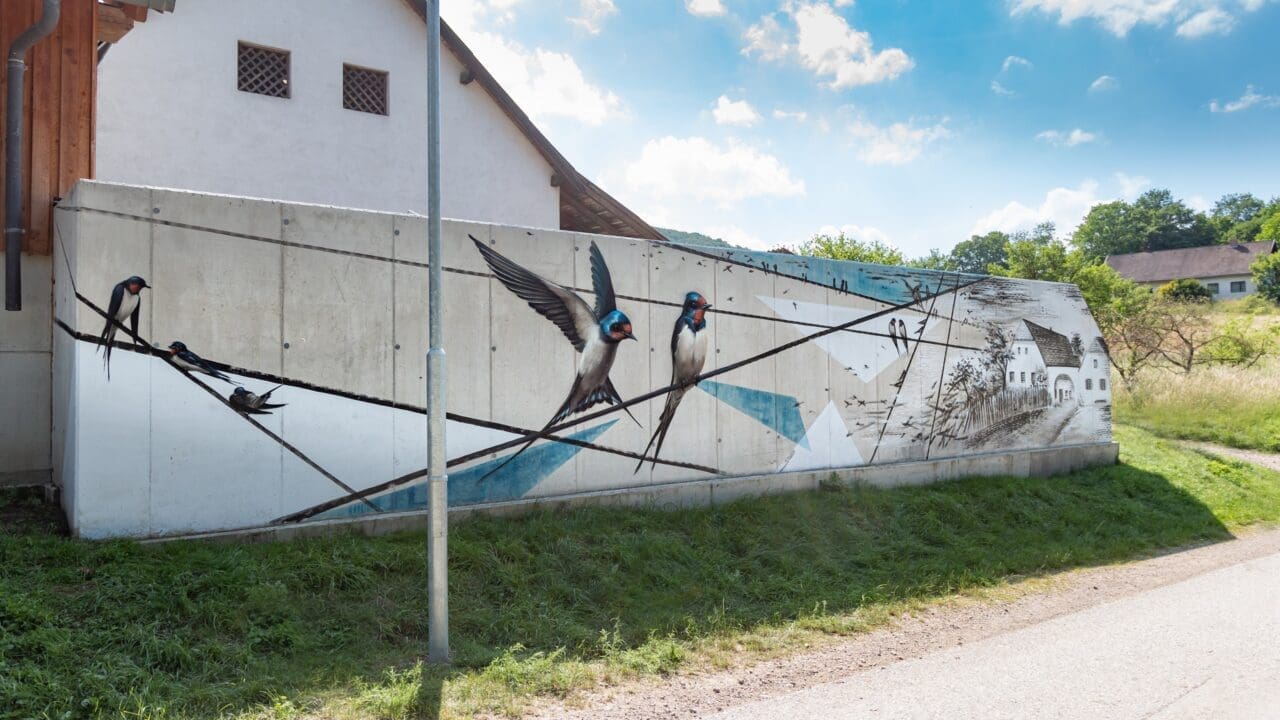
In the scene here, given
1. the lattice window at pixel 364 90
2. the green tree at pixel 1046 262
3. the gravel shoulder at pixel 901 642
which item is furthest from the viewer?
the green tree at pixel 1046 262

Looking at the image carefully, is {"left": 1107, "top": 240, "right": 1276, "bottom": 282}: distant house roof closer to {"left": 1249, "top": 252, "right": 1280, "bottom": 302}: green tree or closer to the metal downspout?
{"left": 1249, "top": 252, "right": 1280, "bottom": 302}: green tree

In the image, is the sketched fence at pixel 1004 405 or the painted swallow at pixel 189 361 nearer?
the painted swallow at pixel 189 361

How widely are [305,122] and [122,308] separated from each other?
7.74 meters

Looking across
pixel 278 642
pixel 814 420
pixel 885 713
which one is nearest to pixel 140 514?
pixel 278 642

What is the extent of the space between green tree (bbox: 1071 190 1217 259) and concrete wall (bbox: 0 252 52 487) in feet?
260

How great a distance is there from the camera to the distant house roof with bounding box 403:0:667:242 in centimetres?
1433

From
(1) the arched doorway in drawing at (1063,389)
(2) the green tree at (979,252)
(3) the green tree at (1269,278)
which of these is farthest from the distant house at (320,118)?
(2) the green tree at (979,252)

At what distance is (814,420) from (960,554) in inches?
93.7

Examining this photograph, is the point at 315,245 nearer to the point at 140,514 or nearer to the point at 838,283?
the point at 140,514

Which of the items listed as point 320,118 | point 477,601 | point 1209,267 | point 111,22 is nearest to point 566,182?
point 320,118

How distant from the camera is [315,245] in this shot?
6.74 metres

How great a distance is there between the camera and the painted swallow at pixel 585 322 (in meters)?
7.79

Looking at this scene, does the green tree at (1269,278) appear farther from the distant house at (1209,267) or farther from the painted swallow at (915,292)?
the painted swallow at (915,292)

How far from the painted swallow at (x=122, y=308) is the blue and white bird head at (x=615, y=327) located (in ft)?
13.5
